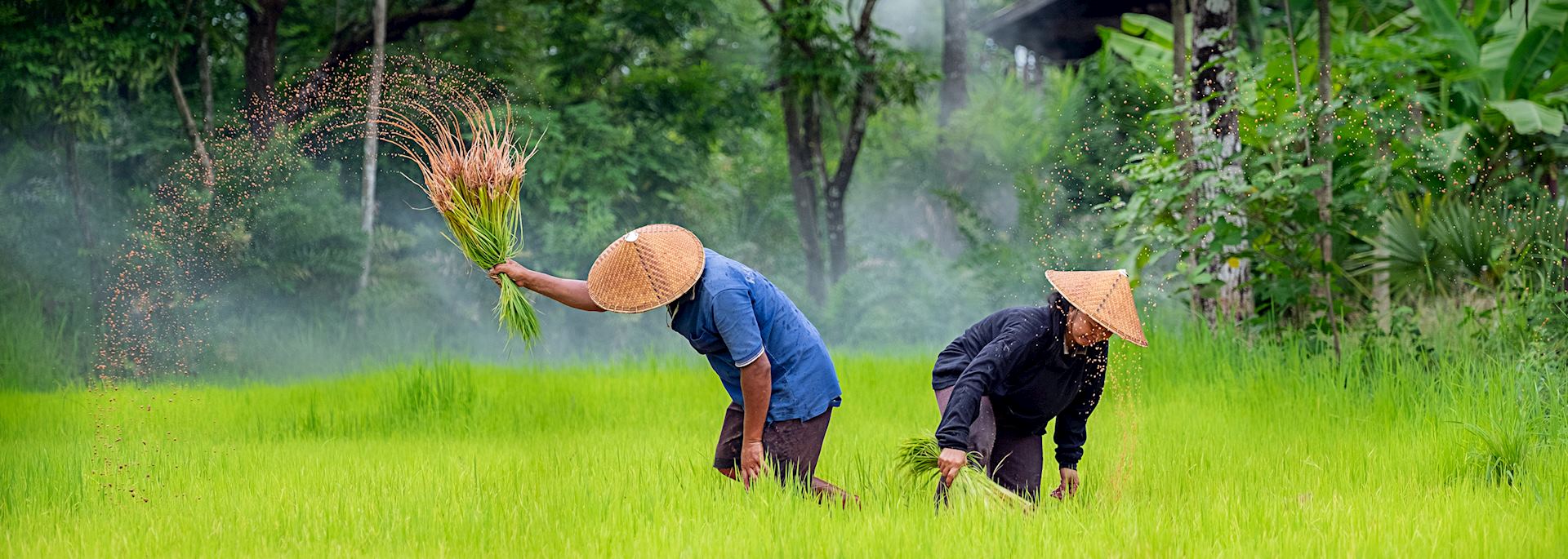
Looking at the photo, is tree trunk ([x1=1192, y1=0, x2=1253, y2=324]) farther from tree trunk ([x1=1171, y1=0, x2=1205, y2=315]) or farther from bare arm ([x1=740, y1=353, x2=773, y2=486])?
bare arm ([x1=740, y1=353, x2=773, y2=486])

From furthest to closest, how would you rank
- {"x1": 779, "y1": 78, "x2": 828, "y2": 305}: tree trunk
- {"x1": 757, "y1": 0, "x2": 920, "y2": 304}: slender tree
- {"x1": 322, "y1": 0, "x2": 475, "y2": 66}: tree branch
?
{"x1": 779, "y1": 78, "x2": 828, "y2": 305}: tree trunk
{"x1": 757, "y1": 0, "x2": 920, "y2": 304}: slender tree
{"x1": 322, "y1": 0, "x2": 475, "y2": 66}: tree branch

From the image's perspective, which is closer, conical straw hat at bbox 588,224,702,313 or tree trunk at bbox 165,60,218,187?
conical straw hat at bbox 588,224,702,313

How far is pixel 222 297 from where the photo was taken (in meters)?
10.6

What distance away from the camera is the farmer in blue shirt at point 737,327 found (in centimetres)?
379

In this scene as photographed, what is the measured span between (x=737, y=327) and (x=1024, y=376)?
3.14ft

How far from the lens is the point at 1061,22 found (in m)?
15.9

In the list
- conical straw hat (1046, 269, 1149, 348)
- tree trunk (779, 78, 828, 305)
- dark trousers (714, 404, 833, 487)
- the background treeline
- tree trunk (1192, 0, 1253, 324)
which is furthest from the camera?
tree trunk (779, 78, 828, 305)

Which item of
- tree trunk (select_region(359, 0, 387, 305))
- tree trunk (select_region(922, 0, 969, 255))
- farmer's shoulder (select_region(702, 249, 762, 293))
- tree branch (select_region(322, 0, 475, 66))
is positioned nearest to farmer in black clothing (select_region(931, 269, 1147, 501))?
farmer's shoulder (select_region(702, 249, 762, 293))

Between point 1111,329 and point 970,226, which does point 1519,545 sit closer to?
point 1111,329

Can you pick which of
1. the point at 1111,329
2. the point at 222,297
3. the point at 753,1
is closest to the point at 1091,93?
the point at 753,1

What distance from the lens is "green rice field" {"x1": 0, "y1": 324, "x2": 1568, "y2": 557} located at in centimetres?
363

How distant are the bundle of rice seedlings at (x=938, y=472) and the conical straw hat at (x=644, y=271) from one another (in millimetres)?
958

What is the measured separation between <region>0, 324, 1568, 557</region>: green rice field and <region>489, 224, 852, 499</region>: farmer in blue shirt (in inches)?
8.9

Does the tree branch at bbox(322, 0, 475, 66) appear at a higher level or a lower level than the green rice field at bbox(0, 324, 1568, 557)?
higher
